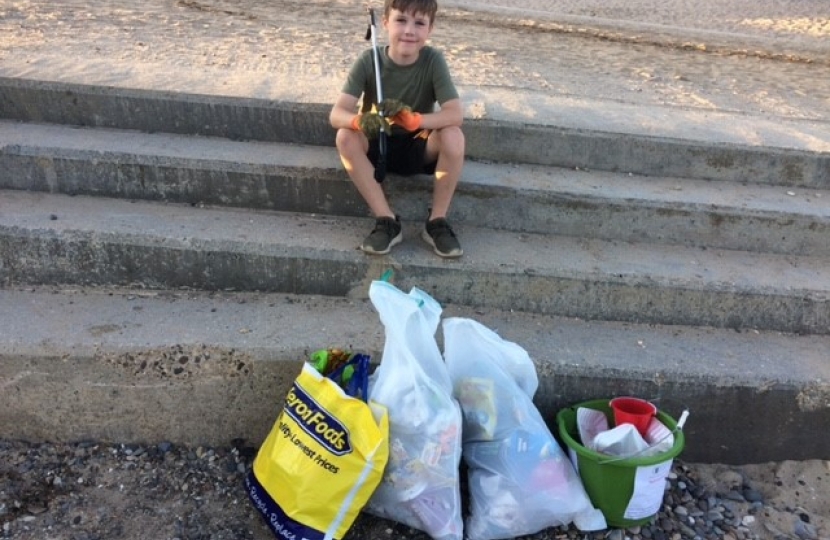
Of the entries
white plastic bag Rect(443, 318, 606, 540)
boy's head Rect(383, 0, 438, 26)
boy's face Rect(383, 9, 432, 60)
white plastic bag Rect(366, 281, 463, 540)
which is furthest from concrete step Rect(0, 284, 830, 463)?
boy's head Rect(383, 0, 438, 26)

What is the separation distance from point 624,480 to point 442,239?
123 cm

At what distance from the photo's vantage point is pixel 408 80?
3.21m

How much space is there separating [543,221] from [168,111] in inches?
78.2

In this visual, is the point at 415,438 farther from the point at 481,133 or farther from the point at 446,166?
the point at 481,133

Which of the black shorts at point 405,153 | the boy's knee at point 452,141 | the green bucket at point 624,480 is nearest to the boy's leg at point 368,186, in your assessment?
the black shorts at point 405,153

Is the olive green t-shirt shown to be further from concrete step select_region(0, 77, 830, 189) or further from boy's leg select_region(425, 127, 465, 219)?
concrete step select_region(0, 77, 830, 189)

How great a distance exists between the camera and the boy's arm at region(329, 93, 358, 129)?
3.03 meters

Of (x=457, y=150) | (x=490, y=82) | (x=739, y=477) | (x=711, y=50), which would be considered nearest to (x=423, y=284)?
(x=457, y=150)

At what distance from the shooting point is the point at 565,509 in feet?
7.77

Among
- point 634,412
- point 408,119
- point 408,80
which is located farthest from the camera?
point 408,80

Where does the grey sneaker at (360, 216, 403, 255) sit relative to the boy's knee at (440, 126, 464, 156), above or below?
below

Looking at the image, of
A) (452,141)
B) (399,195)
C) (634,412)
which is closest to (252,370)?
(399,195)

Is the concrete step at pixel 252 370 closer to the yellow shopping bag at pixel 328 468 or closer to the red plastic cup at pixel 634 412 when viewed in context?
the red plastic cup at pixel 634 412

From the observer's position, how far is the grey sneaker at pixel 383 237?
3.00 meters
